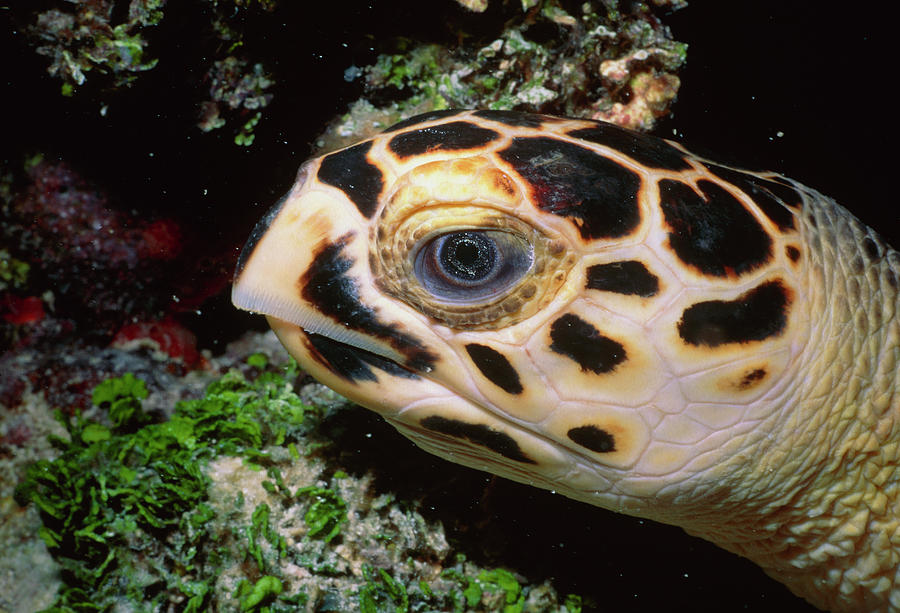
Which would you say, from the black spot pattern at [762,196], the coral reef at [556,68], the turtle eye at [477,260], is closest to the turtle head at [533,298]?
the turtle eye at [477,260]

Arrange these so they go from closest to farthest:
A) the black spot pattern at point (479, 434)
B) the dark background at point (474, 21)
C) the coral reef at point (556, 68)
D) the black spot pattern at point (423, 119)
Answer: the black spot pattern at point (479, 434) → the black spot pattern at point (423, 119) → the dark background at point (474, 21) → the coral reef at point (556, 68)

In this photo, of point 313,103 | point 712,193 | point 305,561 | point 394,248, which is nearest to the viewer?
point 394,248

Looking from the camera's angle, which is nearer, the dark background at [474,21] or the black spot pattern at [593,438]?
the black spot pattern at [593,438]

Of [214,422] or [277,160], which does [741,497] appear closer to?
[214,422]

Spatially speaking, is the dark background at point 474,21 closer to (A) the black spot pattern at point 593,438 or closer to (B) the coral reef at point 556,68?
(B) the coral reef at point 556,68

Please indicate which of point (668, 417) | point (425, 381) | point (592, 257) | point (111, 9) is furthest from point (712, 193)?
point (111, 9)

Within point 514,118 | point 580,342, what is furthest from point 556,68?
point 580,342

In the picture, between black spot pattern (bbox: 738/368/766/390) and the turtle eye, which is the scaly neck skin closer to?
black spot pattern (bbox: 738/368/766/390)

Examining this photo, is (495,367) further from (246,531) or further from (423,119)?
(246,531)
